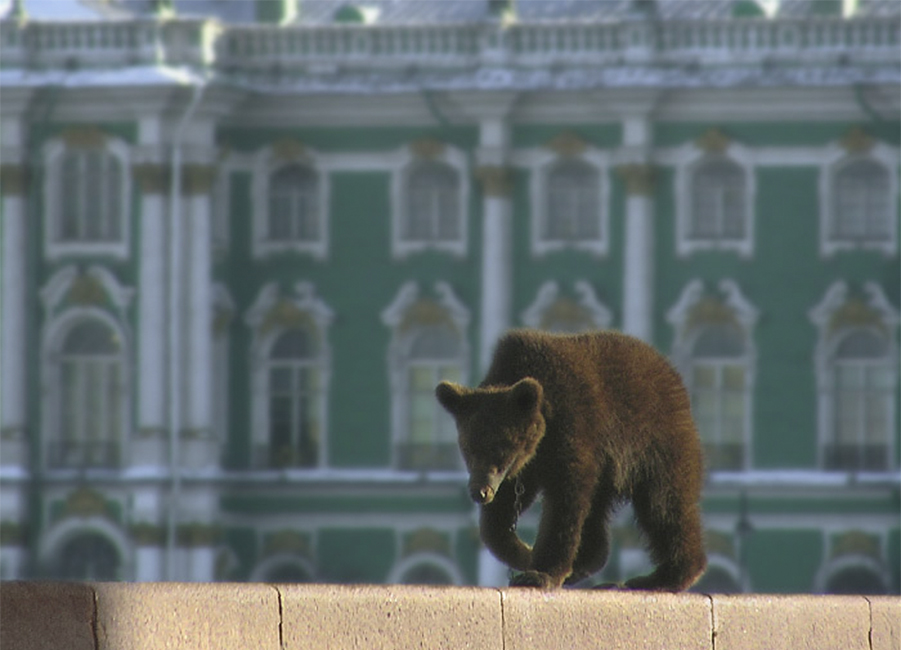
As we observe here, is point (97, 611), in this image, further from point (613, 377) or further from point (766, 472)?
point (766, 472)

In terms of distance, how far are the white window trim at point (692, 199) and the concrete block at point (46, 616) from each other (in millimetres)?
36499

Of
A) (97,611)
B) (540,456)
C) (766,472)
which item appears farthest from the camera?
(766,472)

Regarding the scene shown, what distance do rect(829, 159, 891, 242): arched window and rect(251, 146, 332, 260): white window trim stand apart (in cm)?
772

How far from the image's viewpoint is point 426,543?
4222 cm

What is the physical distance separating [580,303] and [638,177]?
2.09 meters

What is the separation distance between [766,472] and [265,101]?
950 cm

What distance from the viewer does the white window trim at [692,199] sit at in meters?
42.0

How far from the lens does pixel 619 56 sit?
43.0 m

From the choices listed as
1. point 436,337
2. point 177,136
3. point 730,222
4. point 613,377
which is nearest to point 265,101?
point 177,136

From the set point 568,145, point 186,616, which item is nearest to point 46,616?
point 186,616

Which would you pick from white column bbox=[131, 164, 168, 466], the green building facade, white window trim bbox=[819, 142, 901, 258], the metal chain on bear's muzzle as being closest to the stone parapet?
the metal chain on bear's muzzle

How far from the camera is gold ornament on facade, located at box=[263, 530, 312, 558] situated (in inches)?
1674

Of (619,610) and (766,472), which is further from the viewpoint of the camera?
(766,472)

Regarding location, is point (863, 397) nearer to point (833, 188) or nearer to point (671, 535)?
point (833, 188)
